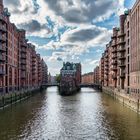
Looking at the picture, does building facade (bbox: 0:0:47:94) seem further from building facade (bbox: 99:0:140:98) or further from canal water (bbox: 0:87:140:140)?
building facade (bbox: 99:0:140:98)

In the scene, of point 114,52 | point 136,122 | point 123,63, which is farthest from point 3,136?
point 114,52

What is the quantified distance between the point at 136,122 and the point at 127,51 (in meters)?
48.6

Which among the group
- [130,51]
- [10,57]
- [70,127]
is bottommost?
[70,127]

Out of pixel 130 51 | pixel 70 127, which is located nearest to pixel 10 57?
pixel 130 51

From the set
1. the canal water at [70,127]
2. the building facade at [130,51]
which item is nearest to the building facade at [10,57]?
the canal water at [70,127]

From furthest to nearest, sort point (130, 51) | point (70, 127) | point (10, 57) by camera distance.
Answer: point (10, 57) → point (130, 51) → point (70, 127)

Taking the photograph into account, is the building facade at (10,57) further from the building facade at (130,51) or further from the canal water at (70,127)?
the building facade at (130,51)

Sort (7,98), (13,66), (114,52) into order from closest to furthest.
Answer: (7,98) < (13,66) < (114,52)

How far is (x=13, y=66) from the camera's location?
4395 inches

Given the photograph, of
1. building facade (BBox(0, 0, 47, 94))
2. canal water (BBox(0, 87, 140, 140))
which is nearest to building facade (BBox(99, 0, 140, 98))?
canal water (BBox(0, 87, 140, 140))

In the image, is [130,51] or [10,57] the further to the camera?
[10,57]

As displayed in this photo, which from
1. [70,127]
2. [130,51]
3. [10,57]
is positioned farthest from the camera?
[10,57]

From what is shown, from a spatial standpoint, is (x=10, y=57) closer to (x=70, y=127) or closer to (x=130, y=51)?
(x=130, y=51)

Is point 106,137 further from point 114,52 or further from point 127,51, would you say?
point 114,52
